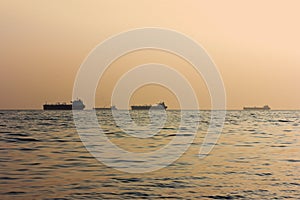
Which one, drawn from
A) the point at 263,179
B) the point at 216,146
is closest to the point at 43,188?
the point at 263,179

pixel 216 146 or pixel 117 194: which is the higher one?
pixel 216 146

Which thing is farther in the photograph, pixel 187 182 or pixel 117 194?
pixel 187 182

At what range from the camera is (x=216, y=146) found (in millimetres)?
51688

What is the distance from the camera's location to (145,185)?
26797 millimetres

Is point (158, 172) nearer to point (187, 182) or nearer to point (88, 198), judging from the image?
point (187, 182)

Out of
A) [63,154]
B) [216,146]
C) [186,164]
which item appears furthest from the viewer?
[216,146]

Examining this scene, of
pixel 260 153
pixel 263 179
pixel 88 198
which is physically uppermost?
pixel 260 153

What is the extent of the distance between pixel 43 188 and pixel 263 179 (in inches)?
518

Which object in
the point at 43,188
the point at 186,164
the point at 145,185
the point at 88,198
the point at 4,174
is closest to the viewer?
the point at 88,198

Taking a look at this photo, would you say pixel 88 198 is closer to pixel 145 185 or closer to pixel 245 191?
pixel 145 185

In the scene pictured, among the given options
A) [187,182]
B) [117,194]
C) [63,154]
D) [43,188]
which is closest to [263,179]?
[187,182]

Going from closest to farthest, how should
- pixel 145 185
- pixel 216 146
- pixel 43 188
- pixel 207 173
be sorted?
pixel 43 188 → pixel 145 185 → pixel 207 173 → pixel 216 146

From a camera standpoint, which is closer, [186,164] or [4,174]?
[4,174]

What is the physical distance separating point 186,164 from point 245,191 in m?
11.2
